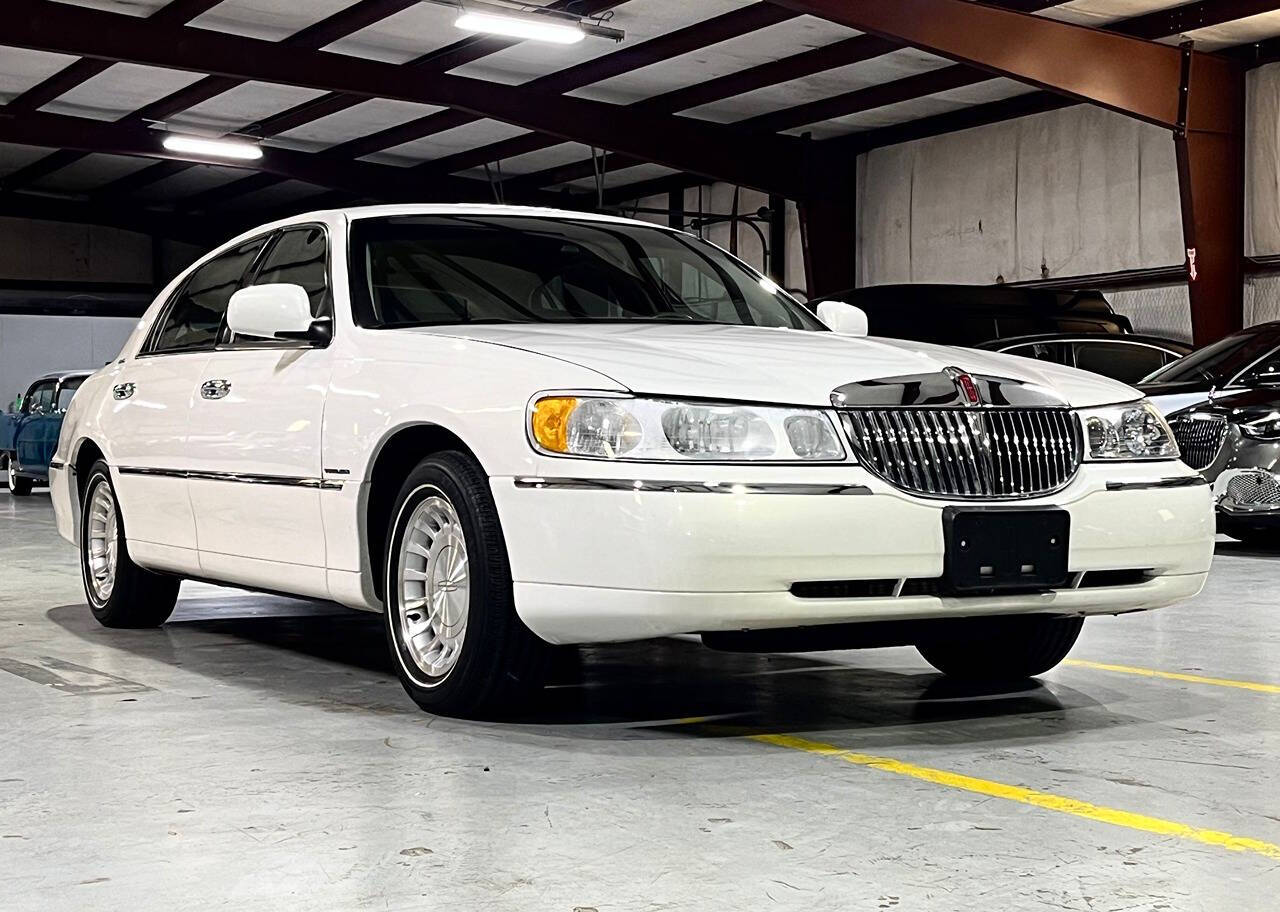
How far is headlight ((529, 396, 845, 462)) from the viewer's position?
162 inches

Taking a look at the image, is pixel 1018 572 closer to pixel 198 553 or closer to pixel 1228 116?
pixel 198 553

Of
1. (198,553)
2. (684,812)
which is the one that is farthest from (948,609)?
(198,553)

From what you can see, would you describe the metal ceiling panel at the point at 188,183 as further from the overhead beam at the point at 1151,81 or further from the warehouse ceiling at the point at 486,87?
the overhead beam at the point at 1151,81

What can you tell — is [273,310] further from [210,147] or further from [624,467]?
[210,147]

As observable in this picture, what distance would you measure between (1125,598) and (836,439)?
1.00 metres

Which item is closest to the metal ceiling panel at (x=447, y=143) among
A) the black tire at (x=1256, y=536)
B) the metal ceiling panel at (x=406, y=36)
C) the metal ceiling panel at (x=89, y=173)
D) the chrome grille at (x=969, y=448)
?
the metal ceiling panel at (x=406, y=36)

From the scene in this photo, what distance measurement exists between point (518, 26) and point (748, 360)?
12737 mm

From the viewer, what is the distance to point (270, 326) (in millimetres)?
5160

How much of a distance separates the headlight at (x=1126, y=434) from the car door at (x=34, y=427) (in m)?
16.3

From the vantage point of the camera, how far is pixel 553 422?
4227mm

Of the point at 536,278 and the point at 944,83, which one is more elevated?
the point at 944,83

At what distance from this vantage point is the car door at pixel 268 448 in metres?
5.15

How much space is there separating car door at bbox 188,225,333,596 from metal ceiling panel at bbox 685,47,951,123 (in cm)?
1380

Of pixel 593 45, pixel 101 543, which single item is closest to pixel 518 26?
pixel 593 45
